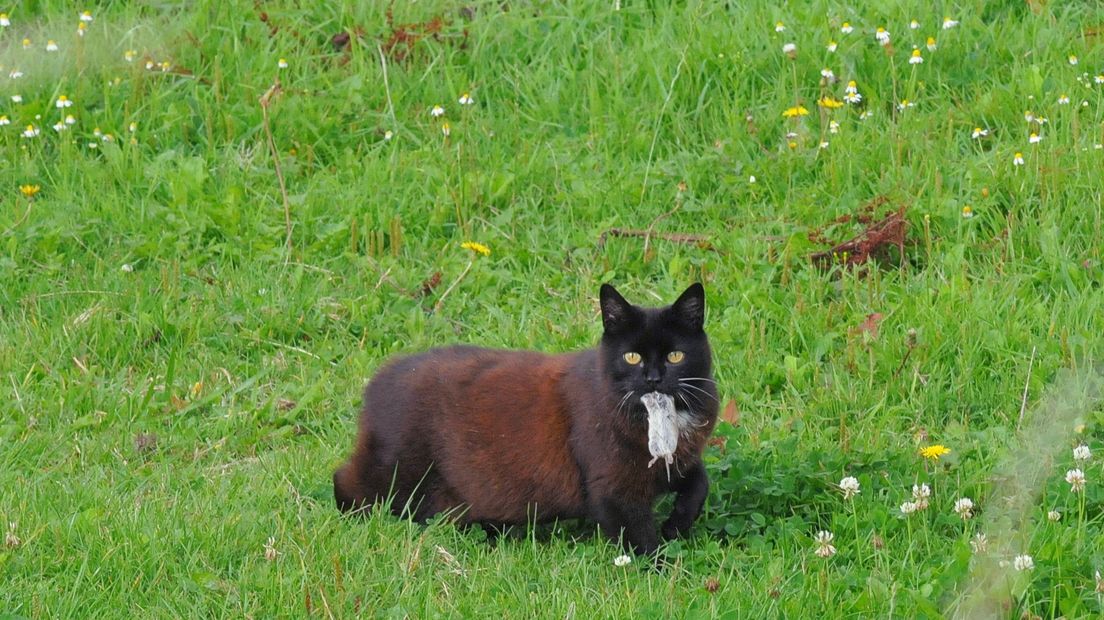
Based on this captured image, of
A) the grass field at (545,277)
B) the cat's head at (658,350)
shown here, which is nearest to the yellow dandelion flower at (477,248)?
the grass field at (545,277)

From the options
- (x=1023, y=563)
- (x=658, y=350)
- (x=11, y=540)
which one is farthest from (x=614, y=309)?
(x=11, y=540)

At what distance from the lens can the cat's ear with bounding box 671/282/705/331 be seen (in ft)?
15.0

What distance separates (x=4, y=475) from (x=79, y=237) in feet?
6.68

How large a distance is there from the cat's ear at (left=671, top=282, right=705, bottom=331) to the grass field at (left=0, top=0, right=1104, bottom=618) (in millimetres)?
595

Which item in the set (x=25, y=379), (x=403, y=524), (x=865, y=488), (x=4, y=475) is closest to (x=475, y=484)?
(x=403, y=524)

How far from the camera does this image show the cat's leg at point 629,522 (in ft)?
14.9

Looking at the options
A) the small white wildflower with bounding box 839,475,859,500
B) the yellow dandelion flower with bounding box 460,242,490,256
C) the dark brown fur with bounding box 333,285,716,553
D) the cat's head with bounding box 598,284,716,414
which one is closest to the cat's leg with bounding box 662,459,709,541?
the dark brown fur with bounding box 333,285,716,553

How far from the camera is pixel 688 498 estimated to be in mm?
4621

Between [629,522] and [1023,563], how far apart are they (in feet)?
3.96

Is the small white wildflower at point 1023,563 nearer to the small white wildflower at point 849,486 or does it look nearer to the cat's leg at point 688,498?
the small white wildflower at point 849,486

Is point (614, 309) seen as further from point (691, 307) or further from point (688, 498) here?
point (688, 498)

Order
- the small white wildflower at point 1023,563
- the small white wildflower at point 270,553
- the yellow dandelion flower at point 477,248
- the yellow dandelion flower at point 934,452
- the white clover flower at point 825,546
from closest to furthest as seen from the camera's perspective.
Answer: the small white wildflower at point 1023,563
the white clover flower at point 825,546
the small white wildflower at point 270,553
the yellow dandelion flower at point 934,452
the yellow dandelion flower at point 477,248

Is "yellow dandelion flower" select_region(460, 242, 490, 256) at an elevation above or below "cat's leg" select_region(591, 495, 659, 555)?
above

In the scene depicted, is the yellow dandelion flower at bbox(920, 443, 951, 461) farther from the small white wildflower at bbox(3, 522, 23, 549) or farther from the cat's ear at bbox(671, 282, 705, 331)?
the small white wildflower at bbox(3, 522, 23, 549)
